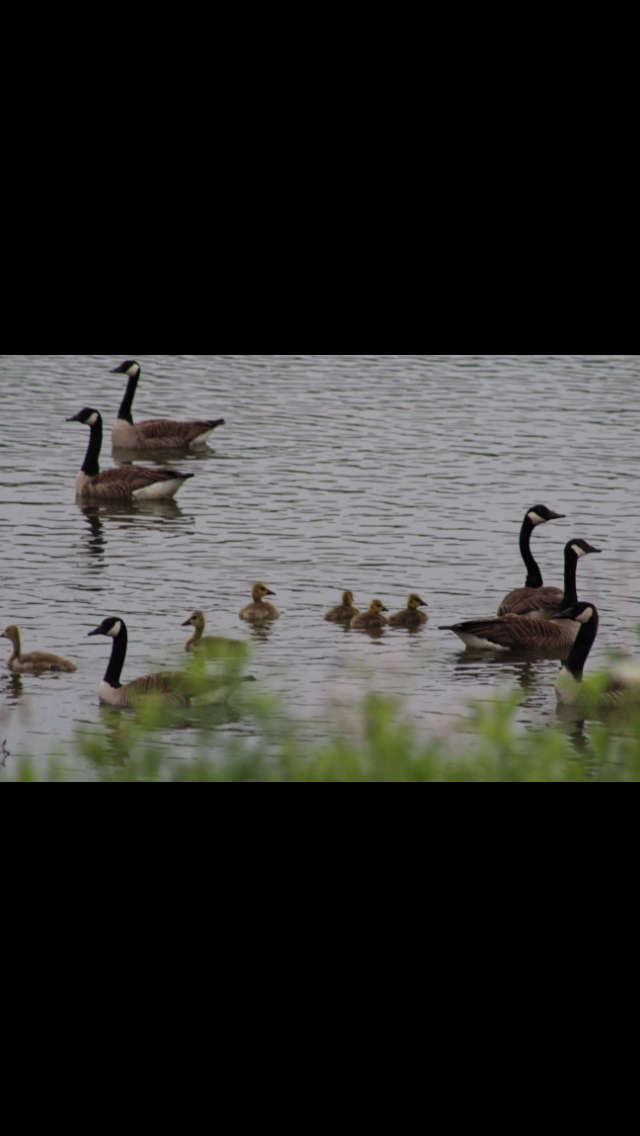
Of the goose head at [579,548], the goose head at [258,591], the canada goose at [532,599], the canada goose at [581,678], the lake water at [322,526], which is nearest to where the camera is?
the canada goose at [581,678]

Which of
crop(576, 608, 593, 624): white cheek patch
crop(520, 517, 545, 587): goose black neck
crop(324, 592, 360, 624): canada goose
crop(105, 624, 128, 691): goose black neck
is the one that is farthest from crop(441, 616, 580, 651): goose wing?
crop(105, 624, 128, 691): goose black neck

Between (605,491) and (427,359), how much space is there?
695 inches

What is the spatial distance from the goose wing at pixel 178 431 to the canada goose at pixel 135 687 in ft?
42.8

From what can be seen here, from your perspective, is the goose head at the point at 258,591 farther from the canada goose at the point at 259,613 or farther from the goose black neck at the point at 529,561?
the goose black neck at the point at 529,561

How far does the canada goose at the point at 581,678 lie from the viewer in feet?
37.5

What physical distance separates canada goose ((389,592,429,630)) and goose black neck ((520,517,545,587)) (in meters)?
1.63

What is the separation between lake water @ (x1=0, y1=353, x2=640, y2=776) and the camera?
13.1 metres

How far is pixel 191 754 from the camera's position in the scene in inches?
417

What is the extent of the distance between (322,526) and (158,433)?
23.6ft

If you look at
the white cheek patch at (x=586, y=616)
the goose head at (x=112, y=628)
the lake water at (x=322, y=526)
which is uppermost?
the white cheek patch at (x=586, y=616)

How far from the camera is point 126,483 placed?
21406 millimetres

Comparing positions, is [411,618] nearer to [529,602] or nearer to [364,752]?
[529,602]

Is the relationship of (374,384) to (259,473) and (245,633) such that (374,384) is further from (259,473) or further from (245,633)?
(245,633)

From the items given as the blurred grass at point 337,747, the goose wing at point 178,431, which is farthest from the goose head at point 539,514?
the goose wing at point 178,431
